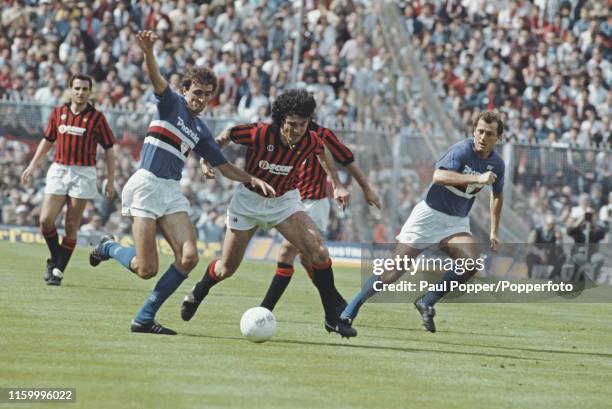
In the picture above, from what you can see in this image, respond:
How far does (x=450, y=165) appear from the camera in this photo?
38.0 ft

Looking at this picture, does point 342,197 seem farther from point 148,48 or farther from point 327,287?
point 148,48

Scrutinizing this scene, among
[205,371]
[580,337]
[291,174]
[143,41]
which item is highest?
[143,41]

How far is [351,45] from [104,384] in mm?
18541

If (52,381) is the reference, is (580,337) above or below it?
below

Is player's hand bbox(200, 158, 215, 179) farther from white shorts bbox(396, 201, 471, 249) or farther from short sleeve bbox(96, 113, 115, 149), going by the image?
short sleeve bbox(96, 113, 115, 149)

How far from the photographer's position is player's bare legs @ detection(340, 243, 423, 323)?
11.5m

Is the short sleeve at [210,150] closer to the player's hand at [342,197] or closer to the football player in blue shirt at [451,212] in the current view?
the player's hand at [342,197]

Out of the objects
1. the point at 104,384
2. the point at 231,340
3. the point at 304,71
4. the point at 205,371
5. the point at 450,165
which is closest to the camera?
the point at 104,384

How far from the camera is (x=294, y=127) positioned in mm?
10141

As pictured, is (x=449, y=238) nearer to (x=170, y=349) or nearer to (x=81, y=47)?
(x=170, y=349)

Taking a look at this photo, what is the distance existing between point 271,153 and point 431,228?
7.40 ft

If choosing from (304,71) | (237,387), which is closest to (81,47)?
(304,71)

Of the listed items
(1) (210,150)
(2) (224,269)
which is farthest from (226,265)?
(1) (210,150)

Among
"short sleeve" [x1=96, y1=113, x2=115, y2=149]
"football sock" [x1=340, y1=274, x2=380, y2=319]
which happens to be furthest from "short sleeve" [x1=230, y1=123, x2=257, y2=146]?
"short sleeve" [x1=96, y1=113, x2=115, y2=149]
